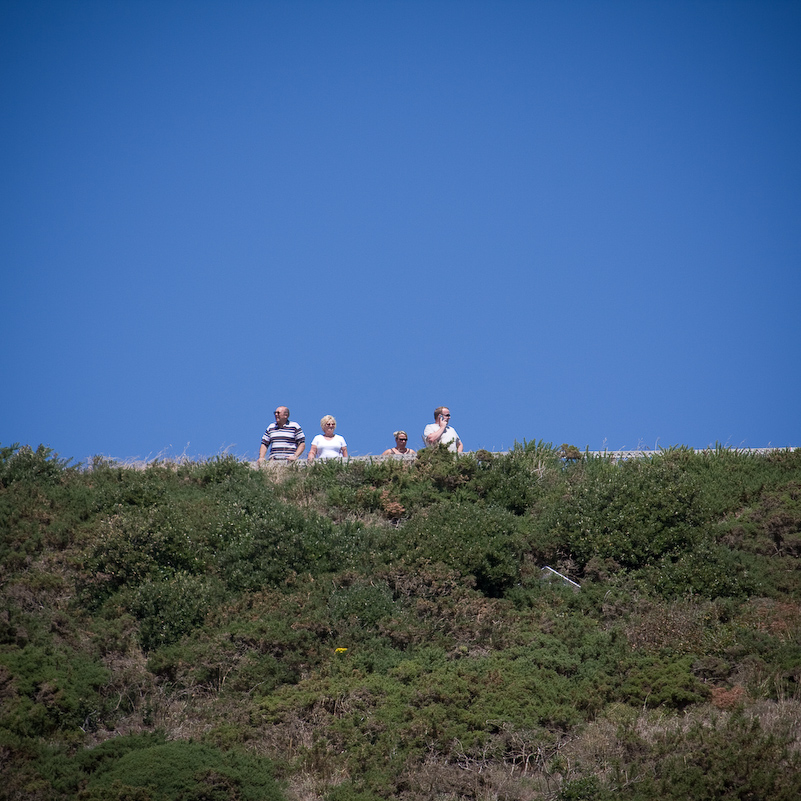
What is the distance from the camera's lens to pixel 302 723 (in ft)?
34.1

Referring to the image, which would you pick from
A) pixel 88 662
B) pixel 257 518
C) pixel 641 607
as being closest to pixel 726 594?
pixel 641 607

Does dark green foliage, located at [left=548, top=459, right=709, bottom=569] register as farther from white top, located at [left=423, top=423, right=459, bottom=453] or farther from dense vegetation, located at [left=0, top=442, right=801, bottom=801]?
white top, located at [left=423, top=423, right=459, bottom=453]

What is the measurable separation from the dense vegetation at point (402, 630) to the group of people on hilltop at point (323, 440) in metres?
0.50

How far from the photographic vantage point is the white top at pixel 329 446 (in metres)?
17.2

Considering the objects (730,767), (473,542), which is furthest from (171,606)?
(730,767)

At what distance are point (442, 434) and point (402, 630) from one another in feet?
19.6

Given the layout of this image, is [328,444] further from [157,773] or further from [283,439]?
[157,773]

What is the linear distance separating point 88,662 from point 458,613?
4.77m

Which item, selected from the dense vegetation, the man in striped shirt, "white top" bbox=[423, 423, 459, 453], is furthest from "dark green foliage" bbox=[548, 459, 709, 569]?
the man in striped shirt

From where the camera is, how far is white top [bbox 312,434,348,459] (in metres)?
17.2

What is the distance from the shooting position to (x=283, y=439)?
17.4 metres

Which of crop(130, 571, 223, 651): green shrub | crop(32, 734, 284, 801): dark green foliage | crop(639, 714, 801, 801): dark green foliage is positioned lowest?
crop(639, 714, 801, 801): dark green foliage

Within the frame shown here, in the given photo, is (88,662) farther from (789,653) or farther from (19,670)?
(789,653)

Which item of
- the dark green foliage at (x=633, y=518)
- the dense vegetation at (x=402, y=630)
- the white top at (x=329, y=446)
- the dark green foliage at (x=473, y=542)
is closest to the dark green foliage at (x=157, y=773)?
the dense vegetation at (x=402, y=630)
